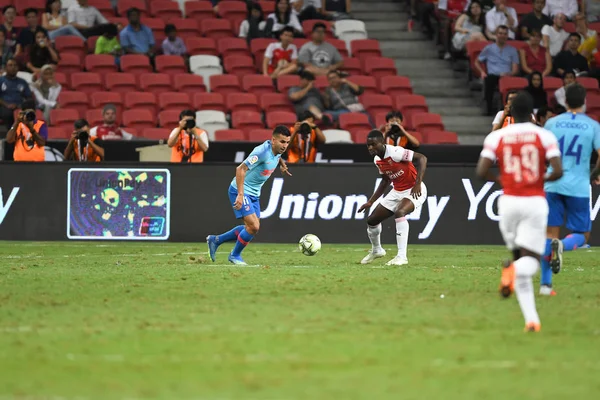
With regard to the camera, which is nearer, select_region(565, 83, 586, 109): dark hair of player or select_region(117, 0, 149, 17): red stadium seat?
select_region(565, 83, 586, 109): dark hair of player

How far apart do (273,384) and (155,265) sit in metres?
8.27

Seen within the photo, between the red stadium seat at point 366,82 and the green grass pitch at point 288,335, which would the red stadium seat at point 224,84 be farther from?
the green grass pitch at point 288,335

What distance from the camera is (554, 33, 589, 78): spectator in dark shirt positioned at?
25.4m

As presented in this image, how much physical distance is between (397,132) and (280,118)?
4.11 meters

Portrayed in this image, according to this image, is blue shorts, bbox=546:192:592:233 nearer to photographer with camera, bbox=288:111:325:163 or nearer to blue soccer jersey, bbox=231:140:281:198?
blue soccer jersey, bbox=231:140:281:198

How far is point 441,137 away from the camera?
22.6 m

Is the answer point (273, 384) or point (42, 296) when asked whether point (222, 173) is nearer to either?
point (42, 296)

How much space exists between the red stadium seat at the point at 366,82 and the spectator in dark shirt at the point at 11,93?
706cm

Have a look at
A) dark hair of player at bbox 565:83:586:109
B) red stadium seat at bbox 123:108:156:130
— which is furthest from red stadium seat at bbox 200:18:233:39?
dark hair of player at bbox 565:83:586:109

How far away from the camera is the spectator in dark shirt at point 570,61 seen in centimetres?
2542

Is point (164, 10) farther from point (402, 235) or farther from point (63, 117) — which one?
point (402, 235)

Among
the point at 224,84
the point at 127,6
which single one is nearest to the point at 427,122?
the point at 224,84

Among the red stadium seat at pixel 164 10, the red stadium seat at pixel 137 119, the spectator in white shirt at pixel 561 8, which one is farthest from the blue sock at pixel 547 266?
the spectator in white shirt at pixel 561 8

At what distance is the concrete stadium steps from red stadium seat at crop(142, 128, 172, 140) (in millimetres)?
6641
